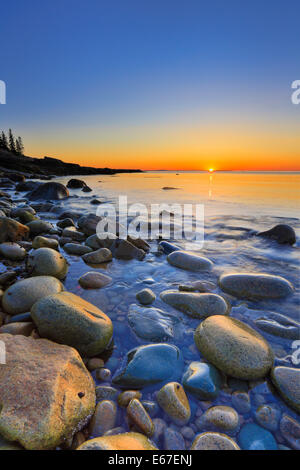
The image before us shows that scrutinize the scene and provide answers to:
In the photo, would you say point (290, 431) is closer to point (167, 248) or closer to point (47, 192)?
point (167, 248)

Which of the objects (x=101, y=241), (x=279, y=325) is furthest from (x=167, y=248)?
(x=279, y=325)

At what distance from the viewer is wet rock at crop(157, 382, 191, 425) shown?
170 centimetres

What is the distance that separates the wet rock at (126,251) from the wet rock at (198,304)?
200 centimetres

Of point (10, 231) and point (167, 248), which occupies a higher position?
point (10, 231)

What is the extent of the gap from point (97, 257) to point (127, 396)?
3.25 m

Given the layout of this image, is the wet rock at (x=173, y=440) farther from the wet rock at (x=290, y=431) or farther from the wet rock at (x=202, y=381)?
the wet rock at (x=290, y=431)

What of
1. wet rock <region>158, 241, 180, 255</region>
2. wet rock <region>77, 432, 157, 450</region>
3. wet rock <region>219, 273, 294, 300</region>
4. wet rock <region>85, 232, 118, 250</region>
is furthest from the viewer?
wet rock <region>158, 241, 180, 255</region>

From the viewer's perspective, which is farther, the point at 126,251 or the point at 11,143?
the point at 11,143

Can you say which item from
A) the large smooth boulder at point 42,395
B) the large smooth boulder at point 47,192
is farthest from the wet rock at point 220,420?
the large smooth boulder at point 47,192

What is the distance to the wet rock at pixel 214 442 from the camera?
1.48m

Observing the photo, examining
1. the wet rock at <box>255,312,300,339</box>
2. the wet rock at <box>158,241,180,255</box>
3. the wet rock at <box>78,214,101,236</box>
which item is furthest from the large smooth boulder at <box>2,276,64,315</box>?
the wet rock at <box>78,214,101,236</box>

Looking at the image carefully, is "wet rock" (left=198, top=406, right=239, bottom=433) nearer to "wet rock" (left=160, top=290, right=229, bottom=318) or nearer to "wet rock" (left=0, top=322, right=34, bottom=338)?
"wet rock" (left=160, top=290, right=229, bottom=318)

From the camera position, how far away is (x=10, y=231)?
5293 mm

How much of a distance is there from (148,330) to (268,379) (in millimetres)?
1283
